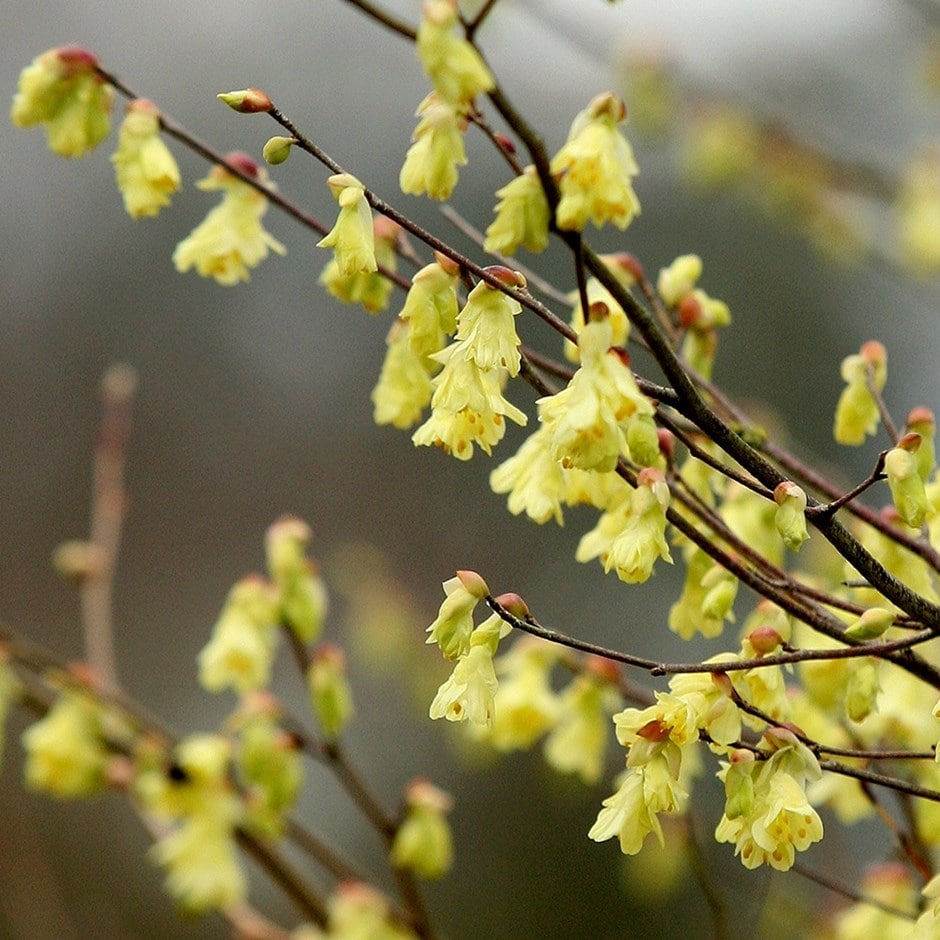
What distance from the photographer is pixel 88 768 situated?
2301mm

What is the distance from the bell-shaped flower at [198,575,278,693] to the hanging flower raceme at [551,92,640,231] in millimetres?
1149

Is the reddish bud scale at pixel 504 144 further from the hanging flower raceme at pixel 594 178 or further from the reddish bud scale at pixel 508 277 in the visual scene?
the reddish bud scale at pixel 508 277

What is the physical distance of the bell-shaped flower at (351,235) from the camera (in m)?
1.15

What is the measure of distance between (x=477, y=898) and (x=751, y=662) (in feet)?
25.2

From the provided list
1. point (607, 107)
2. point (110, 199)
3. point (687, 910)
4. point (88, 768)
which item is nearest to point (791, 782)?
point (607, 107)

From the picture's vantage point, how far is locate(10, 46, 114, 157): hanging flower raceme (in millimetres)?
1515

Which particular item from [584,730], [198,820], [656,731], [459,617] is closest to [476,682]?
[459,617]

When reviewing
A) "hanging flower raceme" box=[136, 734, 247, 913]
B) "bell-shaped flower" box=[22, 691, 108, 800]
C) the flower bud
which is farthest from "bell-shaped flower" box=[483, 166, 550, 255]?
"bell-shaped flower" box=[22, 691, 108, 800]

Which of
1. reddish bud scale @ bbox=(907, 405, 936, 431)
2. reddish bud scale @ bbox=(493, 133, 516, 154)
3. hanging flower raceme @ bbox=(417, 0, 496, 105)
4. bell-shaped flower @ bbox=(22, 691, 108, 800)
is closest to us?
hanging flower raceme @ bbox=(417, 0, 496, 105)

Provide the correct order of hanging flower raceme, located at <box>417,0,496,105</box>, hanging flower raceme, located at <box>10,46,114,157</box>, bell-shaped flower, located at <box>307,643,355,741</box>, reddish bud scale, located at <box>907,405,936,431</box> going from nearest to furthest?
hanging flower raceme, located at <box>417,0,496,105</box> < reddish bud scale, located at <box>907,405,936,431</box> < hanging flower raceme, located at <box>10,46,114,157</box> < bell-shaped flower, located at <box>307,643,355,741</box>

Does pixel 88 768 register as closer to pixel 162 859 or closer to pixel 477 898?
pixel 162 859

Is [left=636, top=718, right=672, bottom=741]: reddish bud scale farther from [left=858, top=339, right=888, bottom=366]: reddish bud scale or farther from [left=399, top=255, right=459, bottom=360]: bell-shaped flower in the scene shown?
[left=858, top=339, right=888, bottom=366]: reddish bud scale

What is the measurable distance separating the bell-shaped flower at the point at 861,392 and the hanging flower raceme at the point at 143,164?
939mm

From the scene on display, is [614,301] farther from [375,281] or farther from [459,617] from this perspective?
[459,617]
